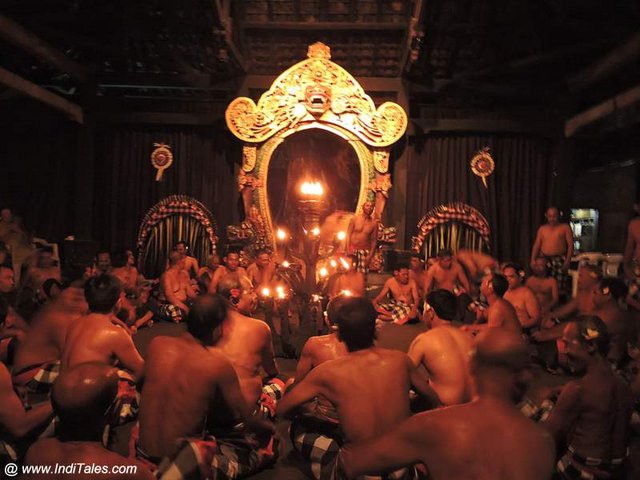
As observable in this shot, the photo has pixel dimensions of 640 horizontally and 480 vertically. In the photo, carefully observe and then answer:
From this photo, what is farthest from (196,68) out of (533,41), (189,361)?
(189,361)

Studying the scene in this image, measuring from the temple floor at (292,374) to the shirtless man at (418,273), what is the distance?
2.40 ft

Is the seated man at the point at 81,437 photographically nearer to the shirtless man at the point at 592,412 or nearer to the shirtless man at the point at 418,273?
the shirtless man at the point at 592,412

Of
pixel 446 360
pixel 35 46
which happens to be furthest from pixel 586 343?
pixel 35 46

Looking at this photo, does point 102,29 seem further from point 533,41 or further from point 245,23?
point 533,41

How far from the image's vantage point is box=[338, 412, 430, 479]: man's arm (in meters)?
1.61

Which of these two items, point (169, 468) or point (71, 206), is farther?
point (71, 206)

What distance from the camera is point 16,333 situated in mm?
4656

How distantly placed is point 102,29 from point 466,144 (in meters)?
6.56

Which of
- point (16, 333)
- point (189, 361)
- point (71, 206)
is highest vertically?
point (71, 206)

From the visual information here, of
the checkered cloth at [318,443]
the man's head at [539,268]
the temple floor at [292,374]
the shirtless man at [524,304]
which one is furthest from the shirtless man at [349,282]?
the checkered cloth at [318,443]

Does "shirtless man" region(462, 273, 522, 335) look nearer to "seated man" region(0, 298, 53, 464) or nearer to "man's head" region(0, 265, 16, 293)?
"seated man" region(0, 298, 53, 464)

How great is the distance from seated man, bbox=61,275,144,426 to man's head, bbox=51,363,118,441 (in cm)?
112

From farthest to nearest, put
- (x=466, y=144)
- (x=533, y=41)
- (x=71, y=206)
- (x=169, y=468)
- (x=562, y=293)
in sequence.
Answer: (x=71, y=206), (x=466, y=144), (x=533, y=41), (x=562, y=293), (x=169, y=468)

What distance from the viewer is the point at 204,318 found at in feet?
8.60
